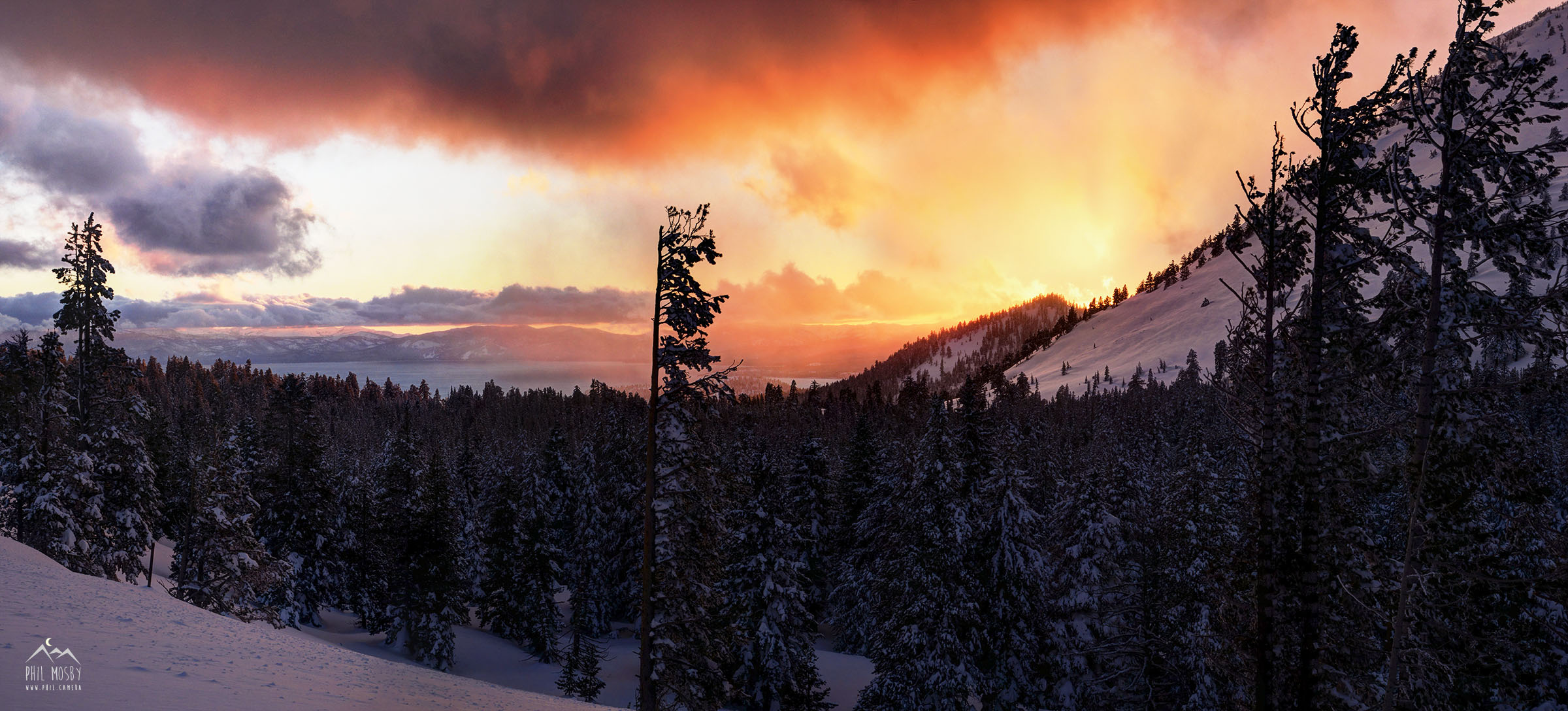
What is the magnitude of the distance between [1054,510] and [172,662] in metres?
32.6

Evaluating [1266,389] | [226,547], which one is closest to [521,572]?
[226,547]

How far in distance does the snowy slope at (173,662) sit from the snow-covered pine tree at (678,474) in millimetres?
3844

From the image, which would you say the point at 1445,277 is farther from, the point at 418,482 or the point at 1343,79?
the point at 418,482

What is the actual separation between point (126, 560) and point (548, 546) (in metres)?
19.0

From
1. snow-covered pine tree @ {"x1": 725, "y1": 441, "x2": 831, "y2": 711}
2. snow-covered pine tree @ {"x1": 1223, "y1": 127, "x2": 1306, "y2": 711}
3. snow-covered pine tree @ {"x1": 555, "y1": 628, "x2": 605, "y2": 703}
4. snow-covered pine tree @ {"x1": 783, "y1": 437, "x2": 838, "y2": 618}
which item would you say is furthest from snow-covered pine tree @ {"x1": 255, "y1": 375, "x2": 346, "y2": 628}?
snow-covered pine tree @ {"x1": 1223, "y1": 127, "x2": 1306, "y2": 711}

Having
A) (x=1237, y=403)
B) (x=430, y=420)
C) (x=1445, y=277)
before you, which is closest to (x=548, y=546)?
(x=1237, y=403)

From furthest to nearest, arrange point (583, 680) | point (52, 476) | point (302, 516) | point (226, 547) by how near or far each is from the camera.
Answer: point (302, 516) < point (583, 680) < point (226, 547) < point (52, 476)

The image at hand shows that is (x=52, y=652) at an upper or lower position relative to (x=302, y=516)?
upper

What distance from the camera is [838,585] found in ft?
143

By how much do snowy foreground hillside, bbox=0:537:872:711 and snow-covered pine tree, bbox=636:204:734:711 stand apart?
3723mm

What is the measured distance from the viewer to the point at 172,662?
39.9 feet

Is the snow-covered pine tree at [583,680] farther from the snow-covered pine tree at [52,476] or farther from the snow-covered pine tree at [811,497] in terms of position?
the snow-covered pine tree at [52,476]

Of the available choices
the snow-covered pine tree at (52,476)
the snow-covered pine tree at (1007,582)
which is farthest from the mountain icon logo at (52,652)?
the snow-covered pine tree at (1007,582)

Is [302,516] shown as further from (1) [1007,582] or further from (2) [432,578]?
(1) [1007,582]
